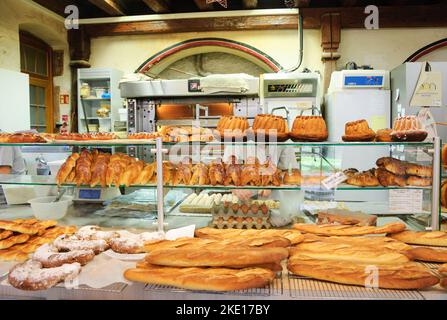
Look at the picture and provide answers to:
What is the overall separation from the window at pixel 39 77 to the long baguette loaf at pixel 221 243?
5450 millimetres

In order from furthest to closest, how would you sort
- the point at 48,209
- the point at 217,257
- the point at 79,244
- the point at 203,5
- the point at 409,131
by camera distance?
the point at 203,5 → the point at 48,209 → the point at 409,131 → the point at 79,244 → the point at 217,257

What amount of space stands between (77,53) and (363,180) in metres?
5.84

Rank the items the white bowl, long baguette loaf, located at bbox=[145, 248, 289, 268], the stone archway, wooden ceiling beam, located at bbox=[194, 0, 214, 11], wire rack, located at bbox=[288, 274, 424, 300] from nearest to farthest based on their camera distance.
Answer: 1. wire rack, located at bbox=[288, 274, 424, 300]
2. long baguette loaf, located at bbox=[145, 248, 289, 268]
3. the white bowl
4. wooden ceiling beam, located at bbox=[194, 0, 214, 11]
5. the stone archway

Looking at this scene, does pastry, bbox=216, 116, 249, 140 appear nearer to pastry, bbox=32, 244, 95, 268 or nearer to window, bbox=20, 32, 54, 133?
pastry, bbox=32, 244, 95, 268

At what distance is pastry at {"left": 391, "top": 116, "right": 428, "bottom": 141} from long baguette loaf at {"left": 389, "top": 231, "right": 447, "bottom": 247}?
1.67 ft

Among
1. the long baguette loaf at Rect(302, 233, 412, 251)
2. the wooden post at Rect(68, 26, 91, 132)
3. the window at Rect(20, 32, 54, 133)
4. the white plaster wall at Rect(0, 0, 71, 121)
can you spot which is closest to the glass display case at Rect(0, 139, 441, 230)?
the long baguette loaf at Rect(302, 233, 412, 251)

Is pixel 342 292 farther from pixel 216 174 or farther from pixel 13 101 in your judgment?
pixel 13 101

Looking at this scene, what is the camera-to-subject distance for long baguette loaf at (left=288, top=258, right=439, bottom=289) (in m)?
1.34

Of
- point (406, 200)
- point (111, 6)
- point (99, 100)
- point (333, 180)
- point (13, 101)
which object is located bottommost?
point (406, 200)

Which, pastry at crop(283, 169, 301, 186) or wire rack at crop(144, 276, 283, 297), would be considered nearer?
wire rack at crop(144, 276, 283, 297)

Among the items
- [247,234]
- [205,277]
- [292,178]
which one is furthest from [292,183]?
[205,277]

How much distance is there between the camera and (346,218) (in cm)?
202

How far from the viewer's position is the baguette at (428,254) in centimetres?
155
